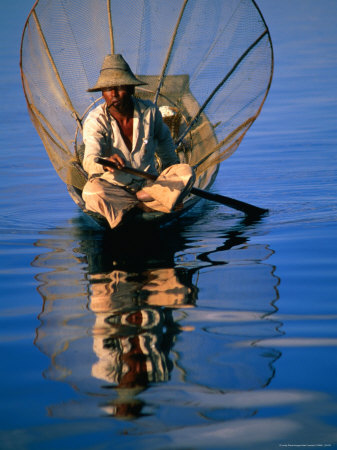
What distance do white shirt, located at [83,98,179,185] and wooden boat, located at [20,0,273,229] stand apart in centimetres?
78

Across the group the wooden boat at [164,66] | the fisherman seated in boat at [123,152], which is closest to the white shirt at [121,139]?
the fisherman seated in boat at [123,152]

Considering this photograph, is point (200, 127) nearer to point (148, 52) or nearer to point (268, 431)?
point (148, 52)

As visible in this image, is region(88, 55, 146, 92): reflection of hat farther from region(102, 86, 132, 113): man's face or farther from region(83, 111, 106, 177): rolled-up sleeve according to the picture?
region(83, 111, 106, 177): rolled-up sleeve

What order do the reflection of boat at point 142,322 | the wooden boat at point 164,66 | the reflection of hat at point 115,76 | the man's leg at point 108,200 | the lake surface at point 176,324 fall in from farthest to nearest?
the wooden boat at point 164,66, the reflection of hat at point 115,76, the man's leg at point 108,200, the reflection of boat at point 142,322, the lake surface at point 176,324

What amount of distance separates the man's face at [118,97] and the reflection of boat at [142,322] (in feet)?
3.34

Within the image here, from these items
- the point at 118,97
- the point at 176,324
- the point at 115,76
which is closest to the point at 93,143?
the point at 118,97

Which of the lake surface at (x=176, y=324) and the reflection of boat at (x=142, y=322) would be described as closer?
the lake surface at (x=176, y=324)

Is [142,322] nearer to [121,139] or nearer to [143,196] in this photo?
[143,196]

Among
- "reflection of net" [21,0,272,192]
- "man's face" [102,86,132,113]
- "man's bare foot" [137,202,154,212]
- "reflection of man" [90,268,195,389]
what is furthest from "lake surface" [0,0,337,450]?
"man's face" [102,86,132,113]

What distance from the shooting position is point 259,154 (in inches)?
367

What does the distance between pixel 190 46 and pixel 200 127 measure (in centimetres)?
73

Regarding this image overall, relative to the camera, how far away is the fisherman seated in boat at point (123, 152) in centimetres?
537

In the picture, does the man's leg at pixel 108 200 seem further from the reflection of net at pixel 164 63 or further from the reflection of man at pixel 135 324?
the reflection of net at pixel 164 63

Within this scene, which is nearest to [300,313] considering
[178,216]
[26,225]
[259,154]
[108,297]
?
[108,297]
